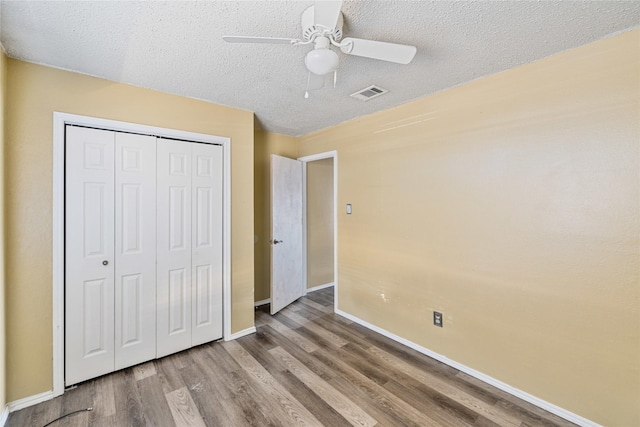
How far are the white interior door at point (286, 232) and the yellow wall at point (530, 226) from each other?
4.39 ft

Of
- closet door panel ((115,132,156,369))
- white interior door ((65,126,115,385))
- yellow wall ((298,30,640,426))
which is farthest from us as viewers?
closet door panel ((115,132,156,369))

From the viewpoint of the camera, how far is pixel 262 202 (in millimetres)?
3830

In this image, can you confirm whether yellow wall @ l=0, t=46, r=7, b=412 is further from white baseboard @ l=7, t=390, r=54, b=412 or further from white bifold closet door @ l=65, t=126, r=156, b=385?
white bifold closet door @ l=65, t=126, r=156, b=385

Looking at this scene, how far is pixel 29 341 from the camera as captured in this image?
6.17 feet

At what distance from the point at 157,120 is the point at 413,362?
3096 millimetres

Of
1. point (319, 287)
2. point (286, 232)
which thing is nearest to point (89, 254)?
point (286, 232)

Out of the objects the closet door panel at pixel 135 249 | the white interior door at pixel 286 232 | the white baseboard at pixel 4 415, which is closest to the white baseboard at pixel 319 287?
the white interior door at pixel 286 232

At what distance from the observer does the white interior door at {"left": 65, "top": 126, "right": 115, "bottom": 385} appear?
202 cm

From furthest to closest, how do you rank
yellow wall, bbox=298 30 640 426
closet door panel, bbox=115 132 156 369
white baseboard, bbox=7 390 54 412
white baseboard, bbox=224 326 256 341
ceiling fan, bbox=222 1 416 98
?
1. white baseboard, bbox=224 326 256 341
2. closet door panel, bbox=115 132 156 369
3. white baseboard, bbox=7 390 54 412
4. yellow wall, bbox=298 30 640 426
5. ceiling fan, bbox=222 1 416 98

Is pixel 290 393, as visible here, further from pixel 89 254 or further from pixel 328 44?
pixel 328 44

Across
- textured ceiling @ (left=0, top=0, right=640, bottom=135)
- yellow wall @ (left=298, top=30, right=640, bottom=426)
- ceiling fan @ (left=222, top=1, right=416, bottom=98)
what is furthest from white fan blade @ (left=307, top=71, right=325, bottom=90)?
yellow wall @ (left=298, top=30, right=640, bottom=426)

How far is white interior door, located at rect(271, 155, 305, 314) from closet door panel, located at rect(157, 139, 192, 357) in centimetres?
107

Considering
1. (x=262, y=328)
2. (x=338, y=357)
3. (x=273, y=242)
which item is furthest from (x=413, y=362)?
(x=273, y=242)

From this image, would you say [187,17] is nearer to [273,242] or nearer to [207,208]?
[207,208]
